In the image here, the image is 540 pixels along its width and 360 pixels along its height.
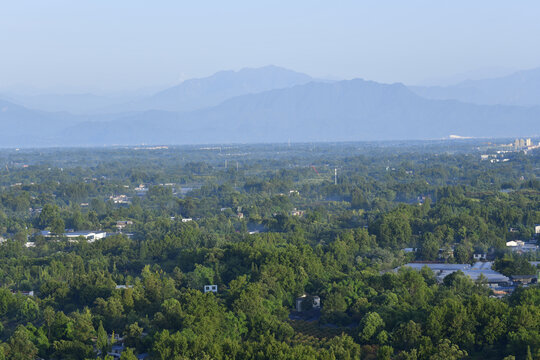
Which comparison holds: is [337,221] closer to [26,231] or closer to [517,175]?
[26,231]

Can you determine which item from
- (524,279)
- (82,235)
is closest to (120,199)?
(82,235)

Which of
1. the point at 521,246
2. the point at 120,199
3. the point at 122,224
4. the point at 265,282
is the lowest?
the point at 120,199

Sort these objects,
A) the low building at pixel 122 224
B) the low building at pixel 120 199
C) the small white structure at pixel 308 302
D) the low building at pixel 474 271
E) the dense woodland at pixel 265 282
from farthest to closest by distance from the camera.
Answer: the low building at pixel 120 199, the low building at pixel 122 224, the low building at pixel 474 271, the small white structure at pixel 308 302, the dense woodland at pixel 265 282

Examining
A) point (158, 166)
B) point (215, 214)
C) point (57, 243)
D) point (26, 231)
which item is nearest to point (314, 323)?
point (57, 243)

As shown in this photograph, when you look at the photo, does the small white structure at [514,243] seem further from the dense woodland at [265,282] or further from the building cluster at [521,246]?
the dense woodland at [265,282]

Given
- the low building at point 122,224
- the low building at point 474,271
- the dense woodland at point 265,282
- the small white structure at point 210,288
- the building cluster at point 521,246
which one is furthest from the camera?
the low building at point 122,224

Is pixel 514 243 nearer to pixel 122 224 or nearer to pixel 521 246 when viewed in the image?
pixel 521 246

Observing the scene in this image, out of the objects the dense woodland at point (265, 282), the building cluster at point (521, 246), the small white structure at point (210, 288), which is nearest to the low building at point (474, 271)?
the dense woodland at point (265, 282)

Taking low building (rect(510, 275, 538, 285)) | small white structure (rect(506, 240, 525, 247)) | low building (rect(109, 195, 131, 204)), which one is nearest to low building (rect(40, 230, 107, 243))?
low building (rect(109, 195, 131, 204))
